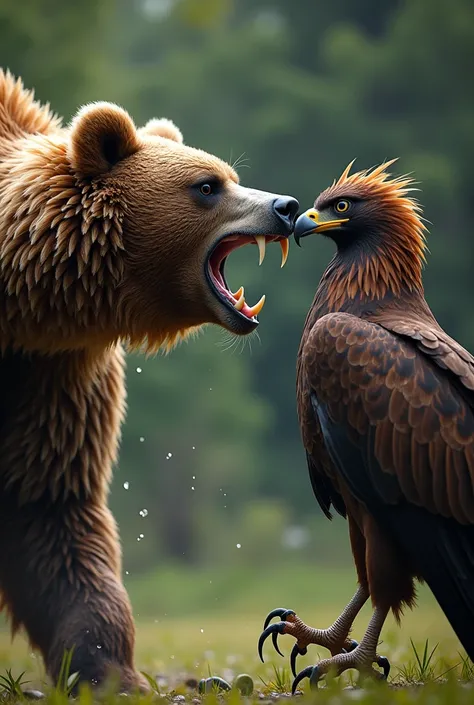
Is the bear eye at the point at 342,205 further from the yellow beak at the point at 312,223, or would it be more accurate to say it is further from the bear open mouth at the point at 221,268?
the bear open mouth at the point at 221,268

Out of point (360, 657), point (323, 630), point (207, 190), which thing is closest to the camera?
point (360, 657)

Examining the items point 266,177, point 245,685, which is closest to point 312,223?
point 245,685

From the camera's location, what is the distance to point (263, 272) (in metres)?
17.0

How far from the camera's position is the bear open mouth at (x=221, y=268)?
4.46 meters

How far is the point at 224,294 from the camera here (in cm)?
450

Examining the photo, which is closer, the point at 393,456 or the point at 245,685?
the point at 393,456

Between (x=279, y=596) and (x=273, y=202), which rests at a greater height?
(x=279, y=596)

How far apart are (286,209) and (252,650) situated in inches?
202

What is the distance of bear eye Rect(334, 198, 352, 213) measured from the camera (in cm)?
436

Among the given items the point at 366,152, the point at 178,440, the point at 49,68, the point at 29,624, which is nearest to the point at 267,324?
the point at 178,440

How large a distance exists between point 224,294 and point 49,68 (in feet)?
35.7

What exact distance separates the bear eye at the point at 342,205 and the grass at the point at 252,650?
167cm

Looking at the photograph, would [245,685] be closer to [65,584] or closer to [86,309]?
[65,584]

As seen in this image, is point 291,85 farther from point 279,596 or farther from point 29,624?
point 29,624
